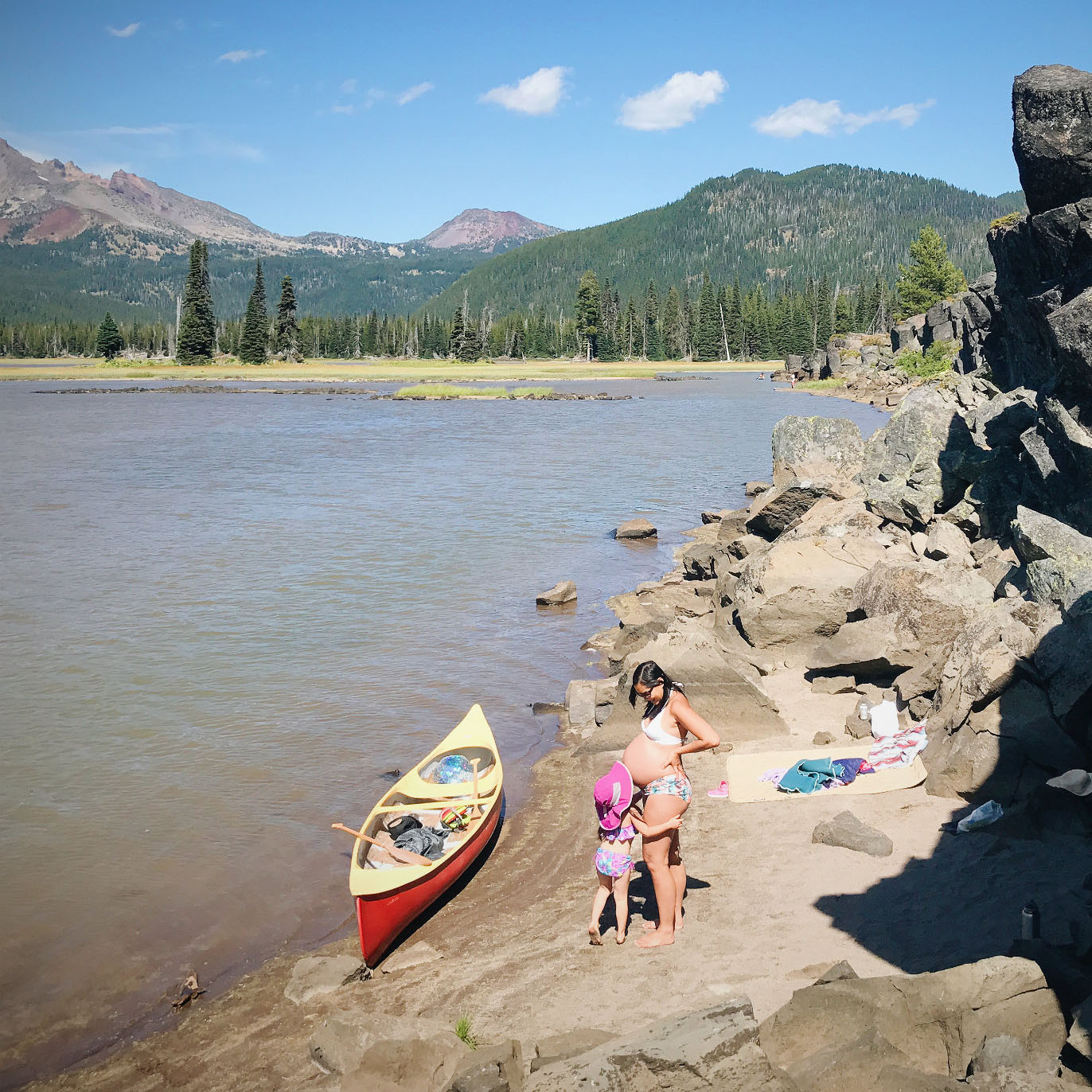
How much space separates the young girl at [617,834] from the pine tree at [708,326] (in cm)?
15422

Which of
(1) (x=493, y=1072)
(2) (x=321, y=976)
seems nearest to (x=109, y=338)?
(2) (x=321, y=976)

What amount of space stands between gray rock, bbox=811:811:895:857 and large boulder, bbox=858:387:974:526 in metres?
9.93

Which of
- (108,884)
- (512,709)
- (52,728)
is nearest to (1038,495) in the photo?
(512,709)

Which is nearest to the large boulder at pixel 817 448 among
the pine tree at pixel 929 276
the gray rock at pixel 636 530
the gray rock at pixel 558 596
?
the gray rock at pixel 636 530

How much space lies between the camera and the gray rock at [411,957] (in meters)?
7.73

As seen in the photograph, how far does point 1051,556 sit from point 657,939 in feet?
20.8

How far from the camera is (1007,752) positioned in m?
8.53

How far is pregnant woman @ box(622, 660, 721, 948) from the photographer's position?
23.1 feet

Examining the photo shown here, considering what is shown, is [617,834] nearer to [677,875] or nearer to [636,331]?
[677,875]

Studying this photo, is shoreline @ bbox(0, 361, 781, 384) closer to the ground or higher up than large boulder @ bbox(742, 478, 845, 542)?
higher up

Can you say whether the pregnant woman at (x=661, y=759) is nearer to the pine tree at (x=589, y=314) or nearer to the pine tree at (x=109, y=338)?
the pine tree at (x=109, y=338)

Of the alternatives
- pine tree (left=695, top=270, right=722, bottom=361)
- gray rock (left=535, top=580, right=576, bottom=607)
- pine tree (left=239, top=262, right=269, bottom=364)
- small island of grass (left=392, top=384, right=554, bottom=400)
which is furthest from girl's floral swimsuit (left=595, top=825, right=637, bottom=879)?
pine tree (left=695, top=270, right=722, bottom=361)

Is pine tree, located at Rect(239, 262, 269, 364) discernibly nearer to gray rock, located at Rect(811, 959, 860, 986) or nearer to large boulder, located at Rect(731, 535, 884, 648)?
large boulder, located at Rect(731, 535, 884, 648)

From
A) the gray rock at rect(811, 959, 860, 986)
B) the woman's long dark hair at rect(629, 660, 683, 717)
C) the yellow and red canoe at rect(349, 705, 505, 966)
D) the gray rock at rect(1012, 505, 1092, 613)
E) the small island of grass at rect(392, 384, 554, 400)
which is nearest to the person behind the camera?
the gray rock at rect(811, 959, 860, 986)
